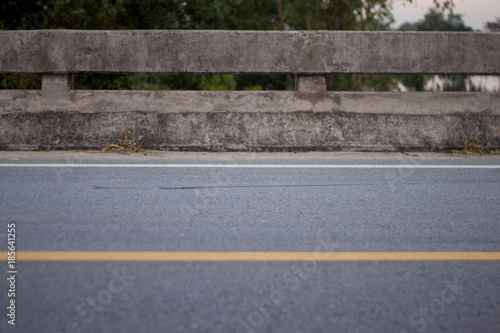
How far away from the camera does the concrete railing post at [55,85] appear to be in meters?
6.07

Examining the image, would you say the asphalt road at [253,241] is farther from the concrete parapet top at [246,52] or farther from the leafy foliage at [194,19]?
the leafy foliage at [194,19]

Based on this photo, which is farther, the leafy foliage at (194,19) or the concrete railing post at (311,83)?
the leafy foliage at (194,19)

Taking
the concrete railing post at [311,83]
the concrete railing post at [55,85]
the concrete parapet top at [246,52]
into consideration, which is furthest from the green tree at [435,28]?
the concrete railing post at [55,85]

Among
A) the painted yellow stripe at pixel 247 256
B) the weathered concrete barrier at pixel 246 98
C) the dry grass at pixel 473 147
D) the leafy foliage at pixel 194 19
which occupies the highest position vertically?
the leafy foliage at pixel 194 19

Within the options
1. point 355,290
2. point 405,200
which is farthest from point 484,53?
point 355,290

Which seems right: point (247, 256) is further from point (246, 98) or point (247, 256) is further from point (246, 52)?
point (246, 52)

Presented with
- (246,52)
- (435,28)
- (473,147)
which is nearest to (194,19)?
(246,52)

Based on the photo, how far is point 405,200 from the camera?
417 cm

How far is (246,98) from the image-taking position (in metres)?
6.19

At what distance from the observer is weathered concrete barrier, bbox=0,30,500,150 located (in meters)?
6.05

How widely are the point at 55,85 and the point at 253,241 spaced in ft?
13.4

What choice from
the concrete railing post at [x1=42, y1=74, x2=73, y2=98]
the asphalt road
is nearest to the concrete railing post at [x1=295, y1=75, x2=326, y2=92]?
the asphalt road

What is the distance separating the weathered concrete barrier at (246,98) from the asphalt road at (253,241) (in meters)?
0.72

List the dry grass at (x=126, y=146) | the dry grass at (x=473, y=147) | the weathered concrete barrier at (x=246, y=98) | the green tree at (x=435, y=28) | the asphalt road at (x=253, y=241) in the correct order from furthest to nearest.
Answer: the green tree at (x=435, y=28) < the dry grass at (x=473, y=147) < the weathered concrete barrier at (x=246, y=98) < the dry grass at (x=126, y=146) < the asphalt road at (x=253, y=241)
